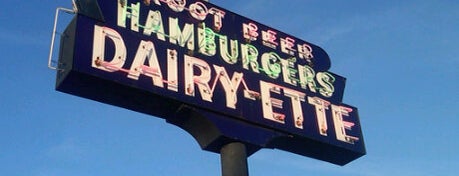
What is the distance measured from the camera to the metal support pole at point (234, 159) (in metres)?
11.7

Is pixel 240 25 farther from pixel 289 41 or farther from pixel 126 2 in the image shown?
pixel 126 2

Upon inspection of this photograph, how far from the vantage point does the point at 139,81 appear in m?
11.5

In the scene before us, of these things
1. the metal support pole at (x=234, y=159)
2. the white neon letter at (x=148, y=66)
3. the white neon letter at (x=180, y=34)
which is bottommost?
the metal support pole at (x=234, y=159)

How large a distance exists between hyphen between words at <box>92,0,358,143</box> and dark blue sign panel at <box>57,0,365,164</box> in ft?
0.08

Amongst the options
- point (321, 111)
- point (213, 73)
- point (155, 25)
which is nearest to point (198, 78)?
point (213, 73)

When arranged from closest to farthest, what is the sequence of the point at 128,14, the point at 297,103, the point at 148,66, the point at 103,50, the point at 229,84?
the point at 103,50, the point at 148,66, the point at 128,14, the point at 229,84, the point at 297,103

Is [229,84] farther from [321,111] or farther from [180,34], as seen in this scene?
[321,111]

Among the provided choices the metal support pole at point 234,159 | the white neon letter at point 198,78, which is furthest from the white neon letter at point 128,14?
the metal support pole at point 234,159

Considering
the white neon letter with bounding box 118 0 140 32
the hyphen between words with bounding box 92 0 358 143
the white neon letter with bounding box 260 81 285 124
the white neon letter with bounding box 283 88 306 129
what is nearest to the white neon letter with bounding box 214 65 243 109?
the hyphen between words with bounding box 92 0 358 143

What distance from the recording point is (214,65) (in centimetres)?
1285

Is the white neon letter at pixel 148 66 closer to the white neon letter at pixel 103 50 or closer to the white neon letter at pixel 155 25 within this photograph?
the white neon letter at pixel 103 50

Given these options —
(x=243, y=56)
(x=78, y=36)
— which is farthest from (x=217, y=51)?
(x=78, y=36)

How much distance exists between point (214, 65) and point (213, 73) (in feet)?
0.73

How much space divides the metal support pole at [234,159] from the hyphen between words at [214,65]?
799 mm
